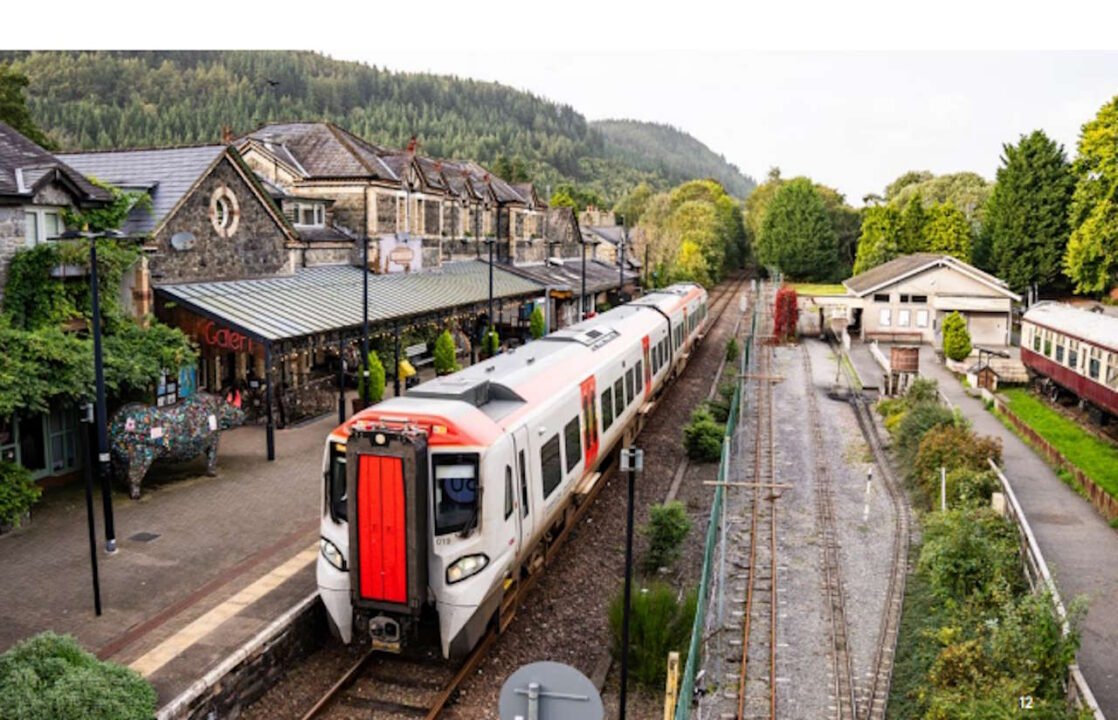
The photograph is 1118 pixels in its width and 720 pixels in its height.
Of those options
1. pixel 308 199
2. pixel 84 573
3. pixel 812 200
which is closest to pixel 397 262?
pixel 308 199

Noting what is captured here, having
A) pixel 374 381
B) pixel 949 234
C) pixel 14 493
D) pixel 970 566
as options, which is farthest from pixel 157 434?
pixel 949 234

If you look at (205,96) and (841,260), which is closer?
(841,260)

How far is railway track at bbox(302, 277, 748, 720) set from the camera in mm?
10000

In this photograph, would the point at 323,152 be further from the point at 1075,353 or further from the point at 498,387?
the point at 1075,353

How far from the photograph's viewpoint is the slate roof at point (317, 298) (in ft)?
67.1

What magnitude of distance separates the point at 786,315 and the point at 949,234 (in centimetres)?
2365

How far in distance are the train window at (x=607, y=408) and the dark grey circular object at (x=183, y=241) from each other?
36.1ft

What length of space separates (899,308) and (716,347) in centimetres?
1000

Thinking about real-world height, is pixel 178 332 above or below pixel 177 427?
above

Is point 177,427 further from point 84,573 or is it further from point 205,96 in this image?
point 205,96

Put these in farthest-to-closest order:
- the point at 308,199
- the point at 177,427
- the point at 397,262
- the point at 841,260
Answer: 1. the point at 841,260
2. the point at 397,262
3. the point at 308,199
4. the point at 177,427

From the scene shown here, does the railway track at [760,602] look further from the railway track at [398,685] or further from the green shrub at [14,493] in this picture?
the green shrub at [14,493]

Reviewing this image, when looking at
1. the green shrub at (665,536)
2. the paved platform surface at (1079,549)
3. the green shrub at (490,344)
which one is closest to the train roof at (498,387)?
the green shrub at (665,536)

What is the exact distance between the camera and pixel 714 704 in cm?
1076
